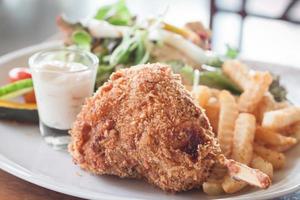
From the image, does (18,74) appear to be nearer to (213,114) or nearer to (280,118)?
(213,114)

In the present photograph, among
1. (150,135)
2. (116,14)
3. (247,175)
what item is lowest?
(247,175)

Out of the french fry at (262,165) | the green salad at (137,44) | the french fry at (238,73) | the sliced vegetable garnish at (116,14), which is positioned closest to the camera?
the french fry at (262,165)

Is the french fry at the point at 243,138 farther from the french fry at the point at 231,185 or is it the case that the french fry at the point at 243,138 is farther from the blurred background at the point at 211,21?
the blurred background at the point at 211,21

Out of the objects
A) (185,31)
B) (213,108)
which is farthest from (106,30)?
(213,108)

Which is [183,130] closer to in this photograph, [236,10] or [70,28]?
[70,28]

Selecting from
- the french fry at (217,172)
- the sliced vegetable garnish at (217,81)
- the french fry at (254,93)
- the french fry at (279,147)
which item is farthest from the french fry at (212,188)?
the sliced vegetable garnish at (217,81)

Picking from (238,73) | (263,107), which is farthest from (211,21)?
(263,107)

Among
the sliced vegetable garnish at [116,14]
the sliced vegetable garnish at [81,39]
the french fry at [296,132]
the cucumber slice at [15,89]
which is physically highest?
the sliced vegetable garnish at [116,14]
